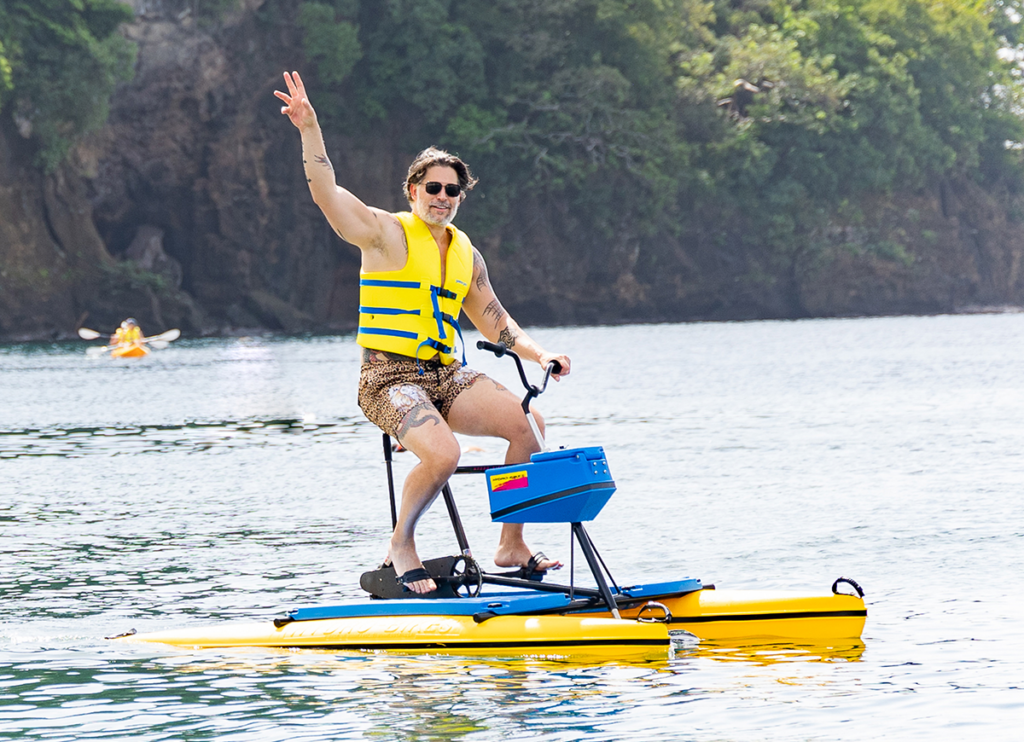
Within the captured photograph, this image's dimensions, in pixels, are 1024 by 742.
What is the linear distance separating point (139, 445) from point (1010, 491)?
35.2 feet

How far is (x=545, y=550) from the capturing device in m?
11.1

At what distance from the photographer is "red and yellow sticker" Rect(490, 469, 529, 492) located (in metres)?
7.20

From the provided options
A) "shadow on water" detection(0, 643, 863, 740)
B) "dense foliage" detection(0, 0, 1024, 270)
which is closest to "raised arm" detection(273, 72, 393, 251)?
"shadow on water" detection(0, 643, 863, 740)

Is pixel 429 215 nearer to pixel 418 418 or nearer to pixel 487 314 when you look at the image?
pixel 487 314

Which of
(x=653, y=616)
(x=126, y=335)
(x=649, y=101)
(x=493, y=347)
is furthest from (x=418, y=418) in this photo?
(x=649, y=101)

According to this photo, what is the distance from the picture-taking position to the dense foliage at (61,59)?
52.5 metres

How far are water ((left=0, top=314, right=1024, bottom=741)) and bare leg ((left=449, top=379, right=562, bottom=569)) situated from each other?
64cm

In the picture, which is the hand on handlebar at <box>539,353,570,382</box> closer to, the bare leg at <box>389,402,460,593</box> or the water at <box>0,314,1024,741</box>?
the bare leg at <box>389,402,460,593</box>

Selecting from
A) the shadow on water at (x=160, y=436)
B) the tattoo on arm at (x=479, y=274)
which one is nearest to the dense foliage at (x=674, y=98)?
the shadow on water at (x=160, y=436)

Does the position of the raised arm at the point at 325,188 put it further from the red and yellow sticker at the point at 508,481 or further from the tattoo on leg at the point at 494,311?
the red and yellow sticker at the point at 508,481

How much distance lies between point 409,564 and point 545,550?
11.0 ft

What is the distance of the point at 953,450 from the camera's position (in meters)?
17.0

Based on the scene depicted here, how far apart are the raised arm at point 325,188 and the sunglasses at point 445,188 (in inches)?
12.0

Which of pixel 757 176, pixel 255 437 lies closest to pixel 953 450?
pixel 255 437
